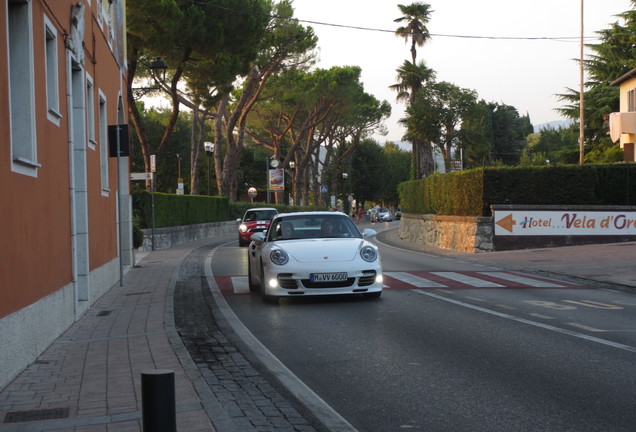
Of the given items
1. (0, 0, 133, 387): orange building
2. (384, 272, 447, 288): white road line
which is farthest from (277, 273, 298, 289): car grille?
(384, 272, 447, 288): white road line

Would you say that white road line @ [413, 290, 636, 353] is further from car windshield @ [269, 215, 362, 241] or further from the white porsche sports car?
car windshield @ [269, 215, 362, 241]

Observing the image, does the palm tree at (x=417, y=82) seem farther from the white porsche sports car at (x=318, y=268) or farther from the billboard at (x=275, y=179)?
the white porsche sports car at (x=318, y=268)

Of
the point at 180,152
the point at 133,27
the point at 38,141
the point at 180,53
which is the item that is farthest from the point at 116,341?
the point at 180,152

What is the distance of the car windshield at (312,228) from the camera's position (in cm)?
1298

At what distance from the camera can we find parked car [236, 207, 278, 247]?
3344 cm

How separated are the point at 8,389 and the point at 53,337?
7.95 feet

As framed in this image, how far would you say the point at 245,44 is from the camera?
114 ft

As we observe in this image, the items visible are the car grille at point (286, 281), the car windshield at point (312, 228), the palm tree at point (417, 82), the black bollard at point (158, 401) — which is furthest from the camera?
the palm tree at point (417, 82)

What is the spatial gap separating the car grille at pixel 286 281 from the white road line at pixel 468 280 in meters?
4.20

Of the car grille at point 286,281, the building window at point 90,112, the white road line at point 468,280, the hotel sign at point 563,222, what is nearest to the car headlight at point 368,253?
the car grille at point 286,281

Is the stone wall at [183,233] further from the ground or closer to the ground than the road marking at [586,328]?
further from the ground

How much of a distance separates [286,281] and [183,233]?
2653cm

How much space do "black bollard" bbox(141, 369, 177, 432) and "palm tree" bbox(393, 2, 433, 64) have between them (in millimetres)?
56843

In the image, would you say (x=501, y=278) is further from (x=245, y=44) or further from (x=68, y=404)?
(x=245, y=44)
